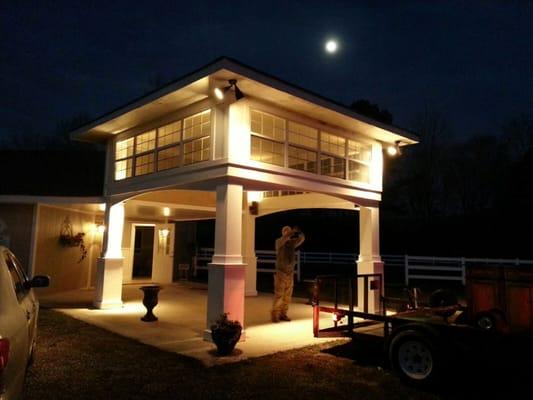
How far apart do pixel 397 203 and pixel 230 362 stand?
31.0m

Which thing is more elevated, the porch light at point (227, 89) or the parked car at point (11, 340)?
the porch light at point (227, 89)

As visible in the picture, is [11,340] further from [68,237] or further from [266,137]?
[68,237]

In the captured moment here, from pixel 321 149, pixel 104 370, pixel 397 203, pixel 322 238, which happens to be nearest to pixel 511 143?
pixel 397 203

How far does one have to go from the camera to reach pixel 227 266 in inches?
274

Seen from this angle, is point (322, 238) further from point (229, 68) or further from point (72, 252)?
point (229, 68)

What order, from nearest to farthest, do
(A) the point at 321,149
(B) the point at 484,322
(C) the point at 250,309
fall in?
(B) the point at 484,322, (A) the point at 321,149, (C) the point at 250,309

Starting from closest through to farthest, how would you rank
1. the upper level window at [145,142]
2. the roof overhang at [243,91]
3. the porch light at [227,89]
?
the roof overhang at [243,91], the porch light at [227,89], the upper level window at [145,142]

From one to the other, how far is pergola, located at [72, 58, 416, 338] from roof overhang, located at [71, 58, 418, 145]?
0.8 inches

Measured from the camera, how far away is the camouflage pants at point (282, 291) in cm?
862

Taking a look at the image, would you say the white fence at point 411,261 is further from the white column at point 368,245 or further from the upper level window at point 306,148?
the upper level window at point 306,148

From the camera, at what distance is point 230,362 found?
593cm

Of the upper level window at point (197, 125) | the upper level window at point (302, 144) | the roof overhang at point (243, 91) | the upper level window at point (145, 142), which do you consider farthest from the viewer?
the upper level window at point (145, 142)

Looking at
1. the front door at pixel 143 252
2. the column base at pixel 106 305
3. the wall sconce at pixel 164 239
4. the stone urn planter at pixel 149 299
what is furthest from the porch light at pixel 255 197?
the front door at pixel 143 252

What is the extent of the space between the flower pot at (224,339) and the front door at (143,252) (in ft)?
39.3
